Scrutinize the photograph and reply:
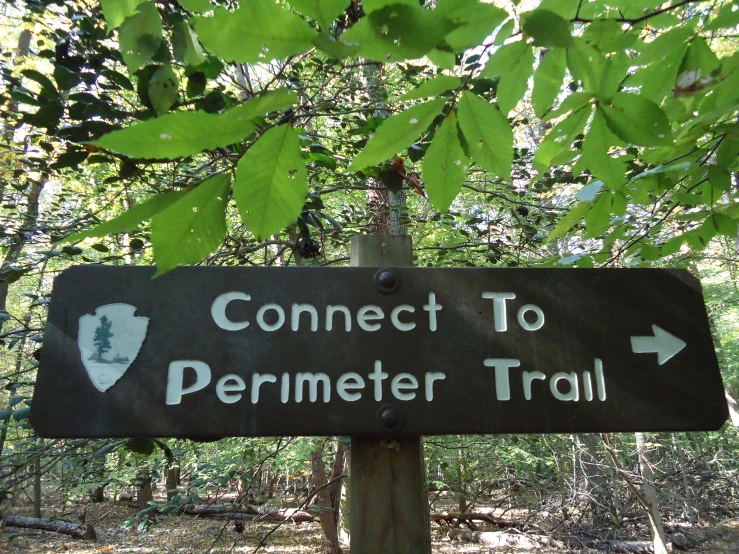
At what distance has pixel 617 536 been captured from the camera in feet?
19.4

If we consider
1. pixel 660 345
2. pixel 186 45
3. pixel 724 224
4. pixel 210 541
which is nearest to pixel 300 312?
pixel 186 45

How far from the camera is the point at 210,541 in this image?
6.30 m

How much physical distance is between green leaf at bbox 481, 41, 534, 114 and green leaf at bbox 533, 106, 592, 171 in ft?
0.48

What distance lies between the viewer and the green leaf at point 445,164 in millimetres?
670

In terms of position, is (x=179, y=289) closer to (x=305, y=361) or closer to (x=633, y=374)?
(x=305, y=361)

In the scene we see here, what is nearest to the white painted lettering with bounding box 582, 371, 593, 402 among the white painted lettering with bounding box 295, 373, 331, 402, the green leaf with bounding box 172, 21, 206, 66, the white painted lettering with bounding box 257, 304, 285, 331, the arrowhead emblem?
the white painted lettering with bounding box 295, 373, 331, 402

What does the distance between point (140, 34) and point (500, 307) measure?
2.57ft

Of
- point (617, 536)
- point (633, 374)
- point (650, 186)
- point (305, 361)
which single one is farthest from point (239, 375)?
point (617, 536)

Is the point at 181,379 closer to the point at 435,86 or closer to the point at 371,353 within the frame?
the point at 371,353

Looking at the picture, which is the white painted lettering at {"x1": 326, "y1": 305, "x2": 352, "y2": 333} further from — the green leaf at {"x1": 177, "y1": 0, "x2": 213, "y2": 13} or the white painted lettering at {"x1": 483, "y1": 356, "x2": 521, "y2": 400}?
the green leaf at {"x1": 177, "y1": 0, "x2": 213, "y2": 13}

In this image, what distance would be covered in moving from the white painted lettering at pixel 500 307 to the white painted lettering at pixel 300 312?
337mm

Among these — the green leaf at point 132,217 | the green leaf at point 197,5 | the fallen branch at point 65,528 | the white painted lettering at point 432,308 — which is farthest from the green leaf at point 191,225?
the fallen branch at point 65,528

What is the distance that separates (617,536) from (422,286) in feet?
22.3

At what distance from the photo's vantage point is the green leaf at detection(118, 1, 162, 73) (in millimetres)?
681
